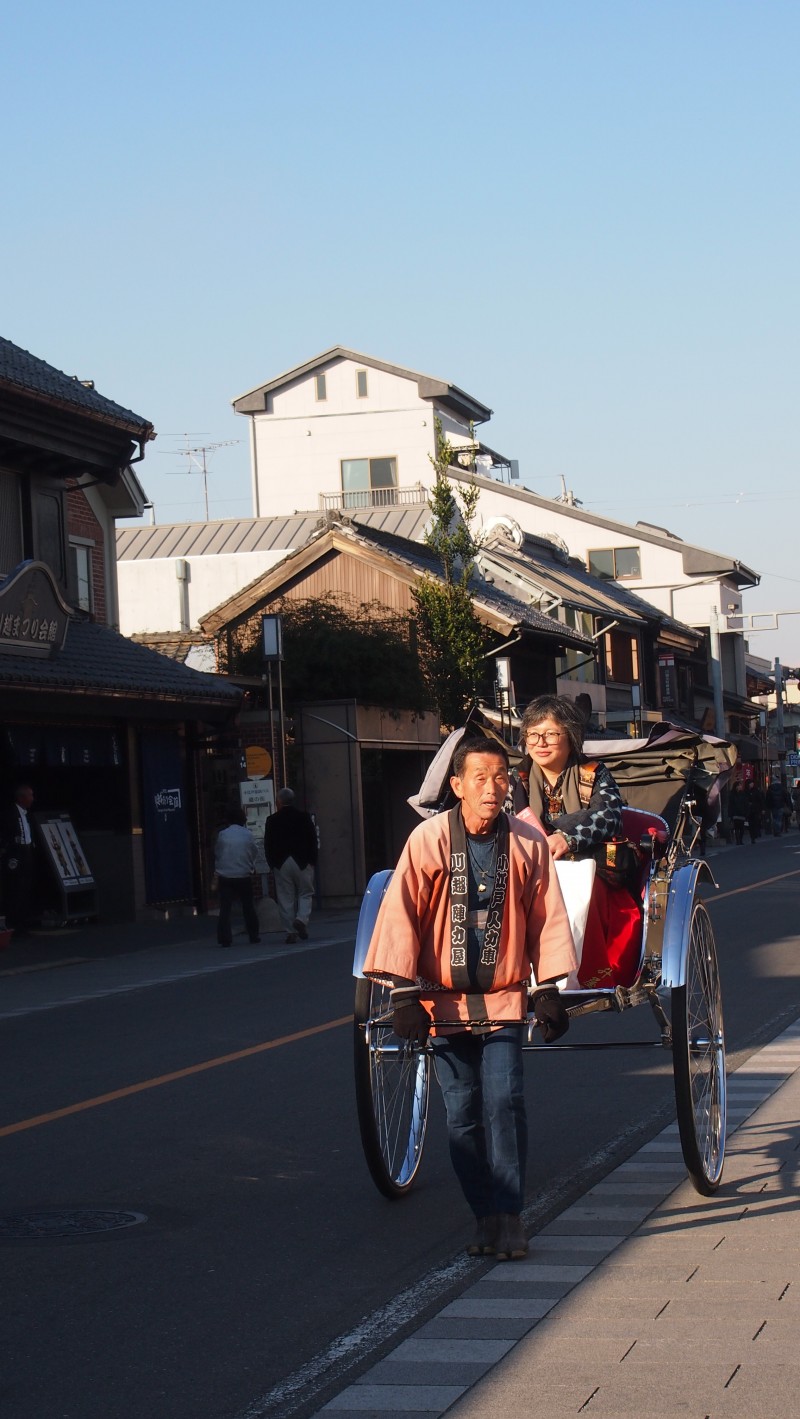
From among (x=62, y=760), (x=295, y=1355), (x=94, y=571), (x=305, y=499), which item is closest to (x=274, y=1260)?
(x=295, y=1355)

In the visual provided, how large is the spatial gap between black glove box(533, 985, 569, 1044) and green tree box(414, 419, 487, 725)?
1020 inches

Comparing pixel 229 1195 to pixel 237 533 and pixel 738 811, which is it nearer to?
pixel 237 533

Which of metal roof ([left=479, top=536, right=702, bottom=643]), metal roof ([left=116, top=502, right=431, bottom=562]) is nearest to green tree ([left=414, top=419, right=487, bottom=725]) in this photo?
metal roof ([left=116, top=502, right=431, bottom=562])

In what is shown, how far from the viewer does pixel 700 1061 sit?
21.3ft

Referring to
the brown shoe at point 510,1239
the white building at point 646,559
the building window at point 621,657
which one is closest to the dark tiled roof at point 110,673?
the brown shoe at point 510,1239

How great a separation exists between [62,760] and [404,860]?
1749cm

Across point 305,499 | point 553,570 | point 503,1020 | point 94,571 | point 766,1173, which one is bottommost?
point 766,1173

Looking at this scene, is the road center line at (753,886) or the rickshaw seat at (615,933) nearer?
the rickshaw seat at (615,933)

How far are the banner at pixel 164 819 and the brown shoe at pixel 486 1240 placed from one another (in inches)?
770

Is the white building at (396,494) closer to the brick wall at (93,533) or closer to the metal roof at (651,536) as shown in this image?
the metal roof at (651,536)

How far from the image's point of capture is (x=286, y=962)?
17.9 metres

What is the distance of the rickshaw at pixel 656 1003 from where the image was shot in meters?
6.04

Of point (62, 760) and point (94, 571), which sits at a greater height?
point (94, 571)

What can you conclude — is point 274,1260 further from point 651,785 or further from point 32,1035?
point 32,1035
